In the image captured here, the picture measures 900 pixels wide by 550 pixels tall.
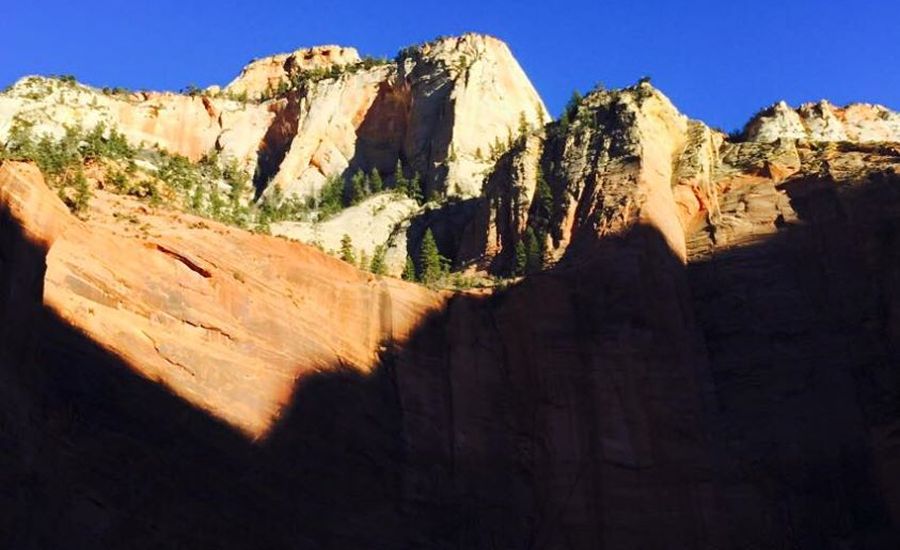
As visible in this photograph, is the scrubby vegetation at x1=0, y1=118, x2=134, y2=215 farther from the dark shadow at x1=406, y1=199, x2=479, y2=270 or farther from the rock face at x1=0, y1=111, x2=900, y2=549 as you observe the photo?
the dark shadow at x1=406, y1=199, x2=479, y2=270

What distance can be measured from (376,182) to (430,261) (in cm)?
1737

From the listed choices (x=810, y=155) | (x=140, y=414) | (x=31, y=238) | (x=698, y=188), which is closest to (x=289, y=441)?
(x=140, y=414)

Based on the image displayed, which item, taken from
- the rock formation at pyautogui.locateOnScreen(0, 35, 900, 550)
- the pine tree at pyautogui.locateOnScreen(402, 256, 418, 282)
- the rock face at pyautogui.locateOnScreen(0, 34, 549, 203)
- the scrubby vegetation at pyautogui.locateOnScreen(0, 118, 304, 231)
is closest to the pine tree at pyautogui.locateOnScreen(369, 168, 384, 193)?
the rock face at pyautogui.locateOnScreen(0, 34, 549, 203)

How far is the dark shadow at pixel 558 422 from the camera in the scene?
2641 cm

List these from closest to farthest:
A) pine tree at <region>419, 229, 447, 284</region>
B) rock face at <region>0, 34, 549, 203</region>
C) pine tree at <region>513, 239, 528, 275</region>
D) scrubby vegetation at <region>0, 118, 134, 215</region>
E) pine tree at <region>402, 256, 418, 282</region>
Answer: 1. scrubby vegetation at <region>0, 118, 134, 215</region>
2. pine tree at <region>513, 239, 528, 275</region>
3. pine tree at <region>419, 229, 447, 284</region>
4. pine tree at <region>402, 256, 418, 282</region>
5. rock face at <region>0, 34, 549, 203</region>

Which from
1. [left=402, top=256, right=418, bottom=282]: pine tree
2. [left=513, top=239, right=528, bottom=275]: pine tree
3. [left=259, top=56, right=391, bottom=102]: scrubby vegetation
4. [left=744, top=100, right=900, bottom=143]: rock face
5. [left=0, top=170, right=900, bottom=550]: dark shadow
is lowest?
[left=0, top=170, right=900, bottom=550]: dark shadow

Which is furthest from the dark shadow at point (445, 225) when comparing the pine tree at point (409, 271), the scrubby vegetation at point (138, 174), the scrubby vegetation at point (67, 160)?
the scrubby vegetation at point (67, 160)

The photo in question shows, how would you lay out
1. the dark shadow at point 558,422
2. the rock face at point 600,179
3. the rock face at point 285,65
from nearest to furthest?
the dark shadow at point 558,422, the rock face at point 600,179, the rock face at point 285,65

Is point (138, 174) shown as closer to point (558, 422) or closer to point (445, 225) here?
point (445, 225)

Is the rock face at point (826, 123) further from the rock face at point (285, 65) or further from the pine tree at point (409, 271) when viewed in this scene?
the rock face at point (285, 65)

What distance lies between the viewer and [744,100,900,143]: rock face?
54281 mm

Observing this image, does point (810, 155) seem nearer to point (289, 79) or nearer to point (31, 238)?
point (31, 238)

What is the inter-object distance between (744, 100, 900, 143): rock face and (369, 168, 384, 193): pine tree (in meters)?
20.4

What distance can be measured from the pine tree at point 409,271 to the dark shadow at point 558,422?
999 cm
